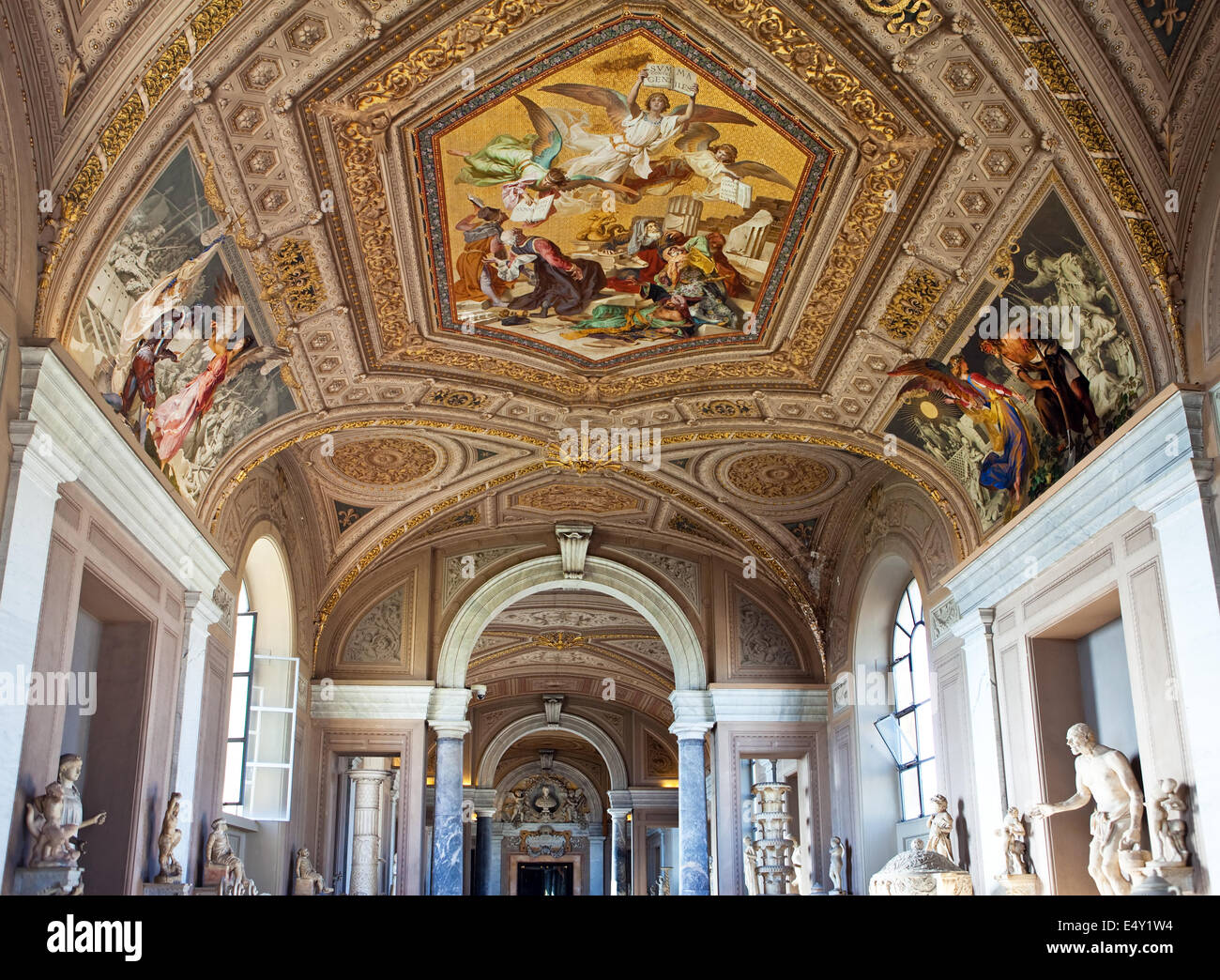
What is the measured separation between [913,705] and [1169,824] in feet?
22.1

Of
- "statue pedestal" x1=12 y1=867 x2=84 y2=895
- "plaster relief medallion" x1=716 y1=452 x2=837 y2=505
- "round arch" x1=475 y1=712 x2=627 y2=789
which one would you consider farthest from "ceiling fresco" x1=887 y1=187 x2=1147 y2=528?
"round arch" x1=475 y1=712 x2=627 y2=789

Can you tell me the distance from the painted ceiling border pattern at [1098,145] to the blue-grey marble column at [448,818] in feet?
39.1

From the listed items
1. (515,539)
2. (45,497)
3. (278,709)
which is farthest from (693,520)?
(45,497)

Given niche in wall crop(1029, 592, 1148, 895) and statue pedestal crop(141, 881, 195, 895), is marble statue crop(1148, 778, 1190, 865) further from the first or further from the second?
statue pedestal crop(141, 881, 195, 895)

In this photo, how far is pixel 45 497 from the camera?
748 cm

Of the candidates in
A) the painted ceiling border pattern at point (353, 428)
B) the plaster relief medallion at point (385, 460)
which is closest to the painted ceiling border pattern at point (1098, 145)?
the painted ceiling border pattern at point (353, 428)

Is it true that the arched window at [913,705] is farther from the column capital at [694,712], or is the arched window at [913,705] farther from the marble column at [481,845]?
the marble column at [481,845]

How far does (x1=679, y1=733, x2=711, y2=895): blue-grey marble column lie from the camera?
677 inches

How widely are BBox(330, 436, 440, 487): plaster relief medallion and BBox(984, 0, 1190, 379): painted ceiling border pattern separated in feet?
28.9

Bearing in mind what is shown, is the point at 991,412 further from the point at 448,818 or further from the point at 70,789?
the point at 448,818

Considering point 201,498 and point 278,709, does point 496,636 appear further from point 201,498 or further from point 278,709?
point 201,498

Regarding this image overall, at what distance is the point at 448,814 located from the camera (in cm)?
1706

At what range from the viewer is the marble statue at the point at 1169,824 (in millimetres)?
7898
